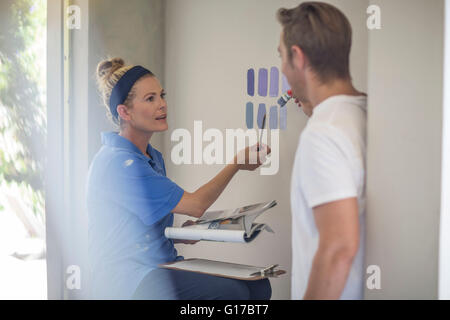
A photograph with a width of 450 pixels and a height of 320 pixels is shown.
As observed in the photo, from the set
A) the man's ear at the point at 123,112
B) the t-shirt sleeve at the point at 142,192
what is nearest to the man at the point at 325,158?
the t-shirt sleeve at the point at 142,192

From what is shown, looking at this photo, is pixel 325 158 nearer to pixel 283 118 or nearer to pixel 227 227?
pixel 283 118

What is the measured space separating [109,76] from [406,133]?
860 millimetres

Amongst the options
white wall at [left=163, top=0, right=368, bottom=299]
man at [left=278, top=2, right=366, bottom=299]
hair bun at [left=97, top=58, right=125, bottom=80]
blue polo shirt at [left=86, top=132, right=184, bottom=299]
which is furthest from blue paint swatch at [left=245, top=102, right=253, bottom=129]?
hair bun at [left=97, top=58, right=125, bottom=80]

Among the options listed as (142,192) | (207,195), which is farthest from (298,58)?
(142,192)

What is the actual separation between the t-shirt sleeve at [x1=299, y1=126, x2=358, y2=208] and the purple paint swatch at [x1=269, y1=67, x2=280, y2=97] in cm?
20

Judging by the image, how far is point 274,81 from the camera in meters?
1.30

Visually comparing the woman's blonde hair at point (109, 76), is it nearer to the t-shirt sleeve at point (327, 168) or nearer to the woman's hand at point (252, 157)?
the woman's hand at point (252, 157)

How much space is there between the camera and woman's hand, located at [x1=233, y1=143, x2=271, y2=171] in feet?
4.31

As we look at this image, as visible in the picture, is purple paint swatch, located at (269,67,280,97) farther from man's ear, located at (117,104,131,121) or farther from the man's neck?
man's ear, located at (117,104,131,121)

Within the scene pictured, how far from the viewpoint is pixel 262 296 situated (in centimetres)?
131

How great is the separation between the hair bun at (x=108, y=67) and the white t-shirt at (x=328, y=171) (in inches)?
23.3

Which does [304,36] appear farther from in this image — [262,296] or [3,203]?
[3,203]

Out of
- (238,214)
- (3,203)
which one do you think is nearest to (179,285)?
(238,214)

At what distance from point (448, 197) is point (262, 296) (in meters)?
0.57
